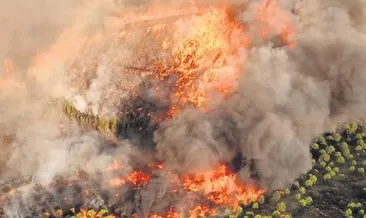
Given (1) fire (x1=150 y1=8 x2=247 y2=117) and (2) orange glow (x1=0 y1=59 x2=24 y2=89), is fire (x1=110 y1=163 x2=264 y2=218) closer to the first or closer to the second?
(1) fire (x1=150 y1=8 x2=247 y2=117)

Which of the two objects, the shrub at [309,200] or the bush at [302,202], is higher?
the shrub at [309,200]

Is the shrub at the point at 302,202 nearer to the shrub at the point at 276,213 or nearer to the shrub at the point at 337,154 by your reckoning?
the shrub at the point at 276,213

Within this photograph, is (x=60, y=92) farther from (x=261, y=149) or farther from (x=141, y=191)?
(x=261, y=149)

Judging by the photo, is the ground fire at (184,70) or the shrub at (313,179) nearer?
the ground fire at (184,70)

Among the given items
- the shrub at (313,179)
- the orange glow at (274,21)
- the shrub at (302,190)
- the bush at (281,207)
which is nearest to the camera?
the bush at (281,207)

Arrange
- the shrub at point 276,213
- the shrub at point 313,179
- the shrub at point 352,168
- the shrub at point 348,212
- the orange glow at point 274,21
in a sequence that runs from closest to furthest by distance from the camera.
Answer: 1. the shrub at point 276,213
2. the shrub at point 348,212
3. the shrub at point 313,179
4. the shrub at point 352,168
5. the orange glow at point 274,21

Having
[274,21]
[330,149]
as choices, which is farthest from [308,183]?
[274,21]

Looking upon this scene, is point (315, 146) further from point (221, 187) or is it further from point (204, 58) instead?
point (204, 58)

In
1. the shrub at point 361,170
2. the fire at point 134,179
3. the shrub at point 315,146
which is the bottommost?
the fire at point 134,179

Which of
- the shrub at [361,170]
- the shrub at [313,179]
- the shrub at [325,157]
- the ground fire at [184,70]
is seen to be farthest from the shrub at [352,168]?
the ground fire at [184,70]
